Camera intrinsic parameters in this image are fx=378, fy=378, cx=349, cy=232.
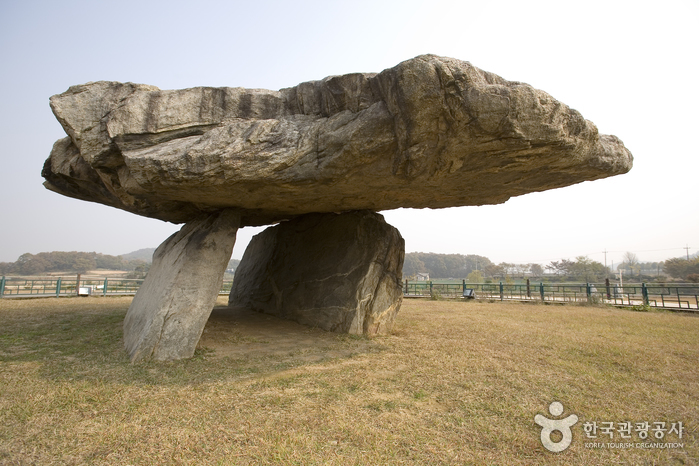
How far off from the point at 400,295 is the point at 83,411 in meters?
6.05

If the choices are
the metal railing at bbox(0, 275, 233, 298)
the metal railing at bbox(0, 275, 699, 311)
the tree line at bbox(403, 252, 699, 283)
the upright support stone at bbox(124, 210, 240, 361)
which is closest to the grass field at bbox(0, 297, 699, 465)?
the upright support stone at bbox(124, 210, 240, 361)

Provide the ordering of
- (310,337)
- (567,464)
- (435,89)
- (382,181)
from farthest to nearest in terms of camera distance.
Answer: (310,337) < (382,181) < (435,89) < (567,464)

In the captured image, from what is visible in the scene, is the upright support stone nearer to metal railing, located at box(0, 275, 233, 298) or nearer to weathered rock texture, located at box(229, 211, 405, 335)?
weathered rock texture, located at box(229, 211, 405, 335)

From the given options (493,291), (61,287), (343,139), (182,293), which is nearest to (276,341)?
(182,293)

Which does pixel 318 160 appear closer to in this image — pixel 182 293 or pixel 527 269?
pixel 182 293

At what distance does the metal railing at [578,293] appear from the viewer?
1435 centimetres

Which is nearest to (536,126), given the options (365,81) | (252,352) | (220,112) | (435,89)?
(435,89)

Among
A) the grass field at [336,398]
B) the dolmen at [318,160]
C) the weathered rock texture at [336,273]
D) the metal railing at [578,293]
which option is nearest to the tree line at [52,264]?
the metal railing at [578,293]

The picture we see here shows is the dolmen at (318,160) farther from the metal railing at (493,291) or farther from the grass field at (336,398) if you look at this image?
the metal railing at (493,291)

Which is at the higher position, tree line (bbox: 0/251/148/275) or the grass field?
tree line (bbox: 0/251/148/275)

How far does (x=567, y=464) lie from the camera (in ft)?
9.15

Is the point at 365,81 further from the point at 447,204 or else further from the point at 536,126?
the point at 447,204

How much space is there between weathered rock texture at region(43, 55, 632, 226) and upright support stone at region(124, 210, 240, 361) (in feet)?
2.36

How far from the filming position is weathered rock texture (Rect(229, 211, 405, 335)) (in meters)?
7.68
